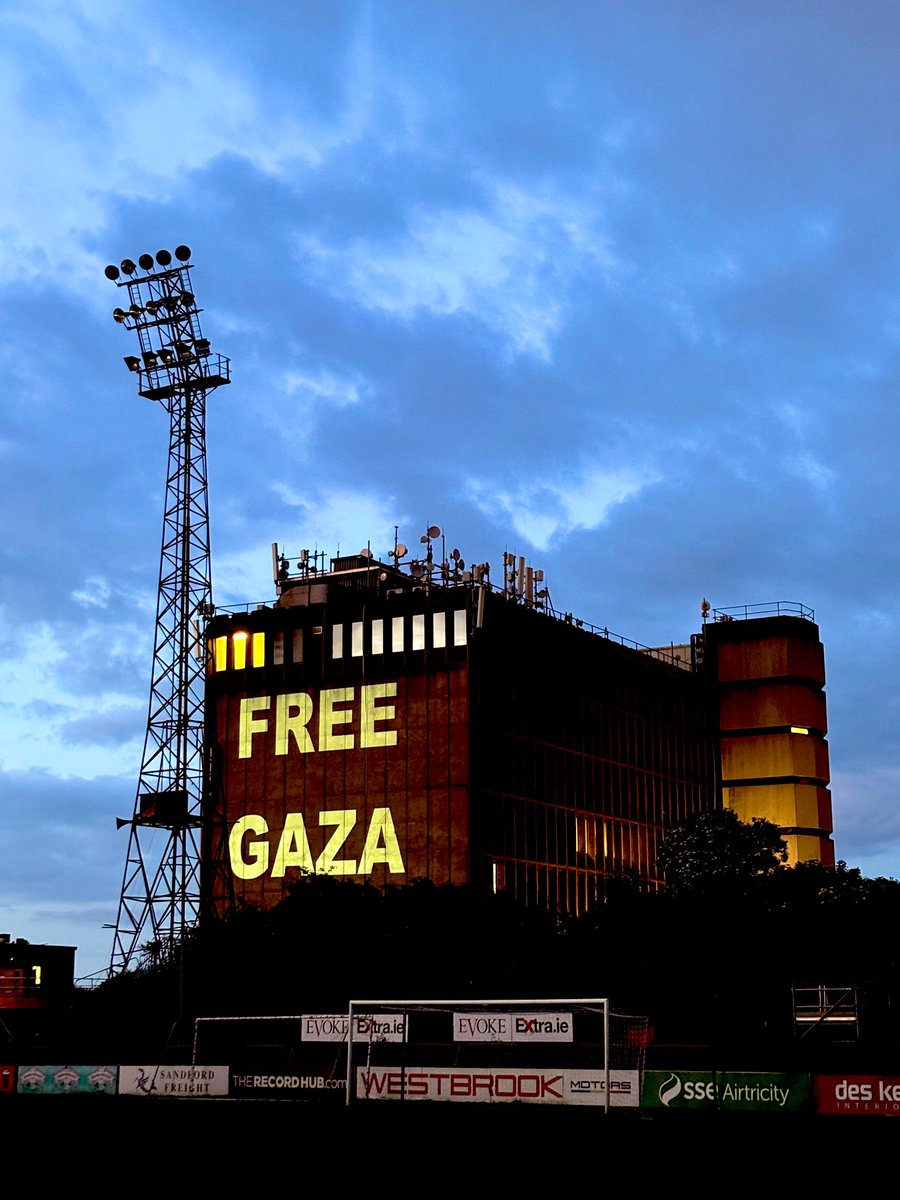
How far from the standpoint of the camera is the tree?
12450cm

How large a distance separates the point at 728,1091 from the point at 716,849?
3140 inches

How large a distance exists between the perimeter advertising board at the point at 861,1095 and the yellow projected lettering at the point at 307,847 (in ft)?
240

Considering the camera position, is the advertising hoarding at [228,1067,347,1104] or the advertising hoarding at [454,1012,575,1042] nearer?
the advertising hoarding at [454,1012,575,1042]

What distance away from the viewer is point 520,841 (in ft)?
404

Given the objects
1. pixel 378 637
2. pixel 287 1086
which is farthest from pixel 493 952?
pixel 287 1086

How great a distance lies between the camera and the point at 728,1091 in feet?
159

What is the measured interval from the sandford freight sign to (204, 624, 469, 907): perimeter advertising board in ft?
221

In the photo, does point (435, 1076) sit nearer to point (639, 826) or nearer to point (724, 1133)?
point (724, 1133)

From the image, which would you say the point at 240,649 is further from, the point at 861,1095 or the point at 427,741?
the point at 861,1095

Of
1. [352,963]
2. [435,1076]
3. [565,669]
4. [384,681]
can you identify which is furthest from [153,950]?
[435,1076]

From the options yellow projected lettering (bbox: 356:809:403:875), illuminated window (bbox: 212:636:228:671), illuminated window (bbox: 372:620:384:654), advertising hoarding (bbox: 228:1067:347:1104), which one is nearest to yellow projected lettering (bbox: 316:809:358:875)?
yellow projected lettering (bbox: 356:809:403:875)

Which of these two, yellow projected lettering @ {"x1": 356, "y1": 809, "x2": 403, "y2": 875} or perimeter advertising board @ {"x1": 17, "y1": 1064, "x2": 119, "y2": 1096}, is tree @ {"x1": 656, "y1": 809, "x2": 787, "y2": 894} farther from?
perimeter advertising board @ {"x1": 17, "y1": 1064, "x2": 119, "y2": 1096}

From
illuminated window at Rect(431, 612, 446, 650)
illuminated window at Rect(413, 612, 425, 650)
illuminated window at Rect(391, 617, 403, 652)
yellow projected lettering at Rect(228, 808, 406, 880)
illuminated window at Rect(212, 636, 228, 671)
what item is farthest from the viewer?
illuminated window at Rect(212, 636, 228, 671)

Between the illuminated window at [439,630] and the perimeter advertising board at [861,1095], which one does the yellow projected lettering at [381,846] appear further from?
the perimeter advertising board at [861,1095]
